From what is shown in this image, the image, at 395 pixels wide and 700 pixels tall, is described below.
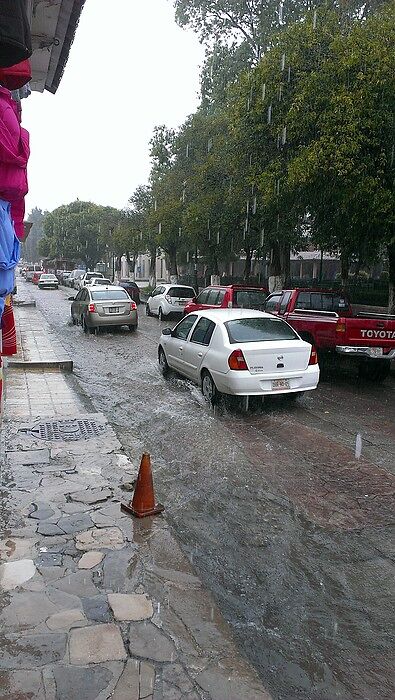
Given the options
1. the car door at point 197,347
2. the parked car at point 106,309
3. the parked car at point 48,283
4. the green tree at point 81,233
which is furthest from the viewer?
the green tree at point 81,233

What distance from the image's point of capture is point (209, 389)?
973 cm

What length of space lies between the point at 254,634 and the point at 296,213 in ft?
47.8

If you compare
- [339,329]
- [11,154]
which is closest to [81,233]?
[339,329]

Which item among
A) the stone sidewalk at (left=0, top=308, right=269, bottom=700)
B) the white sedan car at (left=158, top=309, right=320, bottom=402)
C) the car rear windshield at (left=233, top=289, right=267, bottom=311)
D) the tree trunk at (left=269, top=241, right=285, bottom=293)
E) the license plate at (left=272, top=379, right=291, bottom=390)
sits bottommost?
the stone sidewalk at (left=0, top=308, right=269, bottom=700)

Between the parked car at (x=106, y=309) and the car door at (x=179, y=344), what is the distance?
813cm

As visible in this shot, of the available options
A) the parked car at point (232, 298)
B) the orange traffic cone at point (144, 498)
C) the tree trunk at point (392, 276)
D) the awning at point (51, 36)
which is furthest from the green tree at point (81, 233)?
the orange traffic cone at point (144, 498)

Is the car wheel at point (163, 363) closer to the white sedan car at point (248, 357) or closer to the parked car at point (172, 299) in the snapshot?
the white sedan car at point (248, 357)

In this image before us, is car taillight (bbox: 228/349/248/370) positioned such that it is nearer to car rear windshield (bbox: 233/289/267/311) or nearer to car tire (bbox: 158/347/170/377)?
car tire (bbox: 158/347/170/377)

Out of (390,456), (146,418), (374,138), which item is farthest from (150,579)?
(374,138)

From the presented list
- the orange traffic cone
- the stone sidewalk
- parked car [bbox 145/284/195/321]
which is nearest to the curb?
the stone sidewalk

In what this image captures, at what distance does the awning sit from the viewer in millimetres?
5039

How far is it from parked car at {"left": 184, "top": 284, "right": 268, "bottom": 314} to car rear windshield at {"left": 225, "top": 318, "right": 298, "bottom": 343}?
17.6ft

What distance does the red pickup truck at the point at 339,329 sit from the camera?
11258mm

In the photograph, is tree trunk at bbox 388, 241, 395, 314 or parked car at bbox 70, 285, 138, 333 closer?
tree trunk at bbox 388, 241, 395, 314
